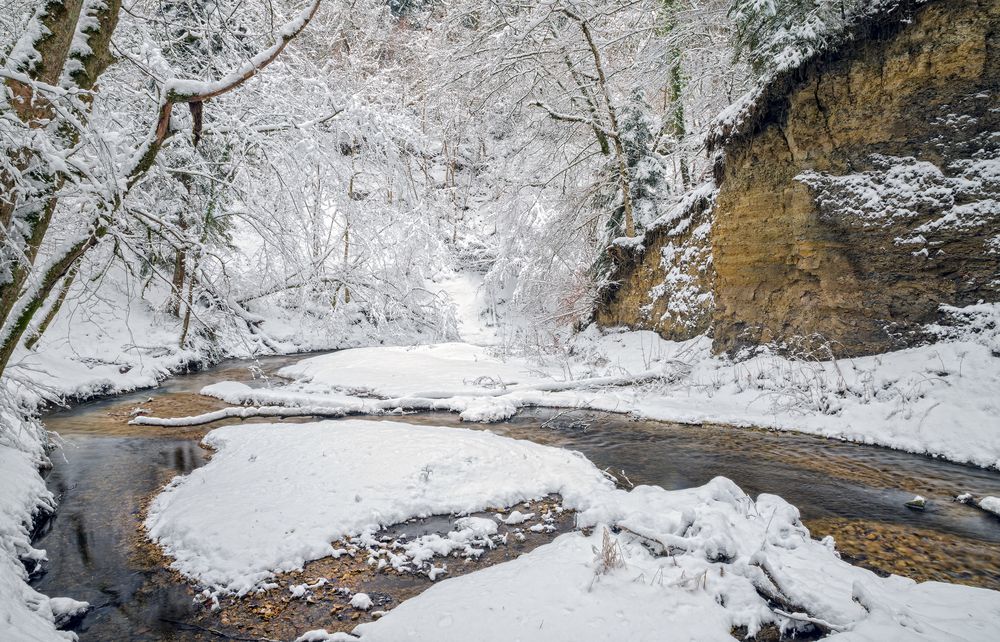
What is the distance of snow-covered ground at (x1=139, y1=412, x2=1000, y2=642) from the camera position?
289cm

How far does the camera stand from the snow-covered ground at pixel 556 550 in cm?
289

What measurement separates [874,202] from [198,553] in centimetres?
981

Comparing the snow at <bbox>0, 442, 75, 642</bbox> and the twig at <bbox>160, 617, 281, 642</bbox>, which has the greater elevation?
the snow at <bbox>0, 442, 75, 642</bbox>

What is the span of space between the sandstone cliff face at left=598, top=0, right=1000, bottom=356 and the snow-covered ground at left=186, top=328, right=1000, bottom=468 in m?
0.67

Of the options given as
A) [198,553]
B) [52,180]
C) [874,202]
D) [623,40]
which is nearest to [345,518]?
[198,553]

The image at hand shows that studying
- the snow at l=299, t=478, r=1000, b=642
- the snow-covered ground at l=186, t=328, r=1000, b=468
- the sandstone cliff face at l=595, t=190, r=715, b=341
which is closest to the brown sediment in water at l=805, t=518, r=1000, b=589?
the snow at l=299, t=478, r=1000, b=642

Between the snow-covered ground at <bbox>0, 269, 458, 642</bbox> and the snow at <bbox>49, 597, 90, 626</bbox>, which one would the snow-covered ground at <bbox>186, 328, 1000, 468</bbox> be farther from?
the snow at <bbox>49, 597, 90, 626</bbox>

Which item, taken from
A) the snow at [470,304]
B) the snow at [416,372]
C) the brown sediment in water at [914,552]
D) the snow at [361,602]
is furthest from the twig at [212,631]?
the snow at [470,304]

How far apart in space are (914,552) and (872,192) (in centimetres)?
602

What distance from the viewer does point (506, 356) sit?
13.5 meters

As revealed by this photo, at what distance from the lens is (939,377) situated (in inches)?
251

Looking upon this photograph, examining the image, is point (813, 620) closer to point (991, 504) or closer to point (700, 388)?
point (991, 504)

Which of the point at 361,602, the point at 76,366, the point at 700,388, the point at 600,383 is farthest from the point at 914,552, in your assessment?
the point at 76,366

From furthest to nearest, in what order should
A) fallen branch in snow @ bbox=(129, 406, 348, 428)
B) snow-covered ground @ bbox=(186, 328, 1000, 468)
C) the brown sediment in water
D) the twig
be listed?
fallen branch in snow @ bbox=(129, 406, 348, 428), snow-covered ground @ bbox=(186, 328, 1000, 468), the brown sediment in water, the twig
